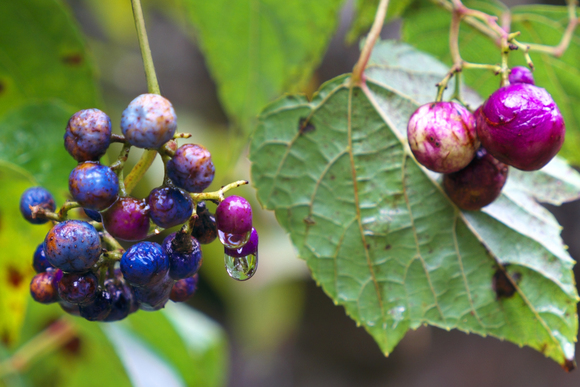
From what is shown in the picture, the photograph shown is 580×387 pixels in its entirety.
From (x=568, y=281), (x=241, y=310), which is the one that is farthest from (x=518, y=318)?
(x=241, y=310)

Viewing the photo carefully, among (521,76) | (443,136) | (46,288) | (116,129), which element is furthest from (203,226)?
(116,129)

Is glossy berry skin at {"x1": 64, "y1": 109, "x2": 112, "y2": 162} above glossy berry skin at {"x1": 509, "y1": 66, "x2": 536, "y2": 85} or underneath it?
underneath

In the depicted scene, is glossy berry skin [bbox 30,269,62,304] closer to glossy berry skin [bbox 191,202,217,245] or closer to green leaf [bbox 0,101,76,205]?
glossy berry skin [bbox 191,202,217,245]

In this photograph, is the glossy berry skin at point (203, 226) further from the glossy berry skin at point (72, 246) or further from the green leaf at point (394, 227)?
the green leaf at point (394, 227)

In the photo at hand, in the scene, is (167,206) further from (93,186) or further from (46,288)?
(46,288)

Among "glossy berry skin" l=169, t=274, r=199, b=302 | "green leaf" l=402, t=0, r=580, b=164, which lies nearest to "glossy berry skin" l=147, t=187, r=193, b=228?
"glossy berry skin" l=169, t=274, r=199, b=302

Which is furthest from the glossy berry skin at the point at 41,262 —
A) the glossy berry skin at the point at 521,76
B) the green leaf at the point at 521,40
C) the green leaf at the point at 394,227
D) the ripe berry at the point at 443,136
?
the green leaf at the point at 521,40
